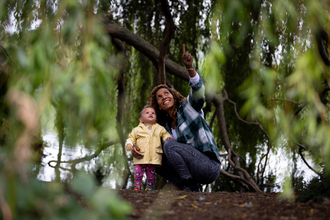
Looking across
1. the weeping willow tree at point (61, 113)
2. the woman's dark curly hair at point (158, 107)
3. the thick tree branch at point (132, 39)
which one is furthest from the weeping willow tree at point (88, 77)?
the woman's dark curly hair at point (158, 107)

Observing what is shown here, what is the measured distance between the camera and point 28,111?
0.80 meters

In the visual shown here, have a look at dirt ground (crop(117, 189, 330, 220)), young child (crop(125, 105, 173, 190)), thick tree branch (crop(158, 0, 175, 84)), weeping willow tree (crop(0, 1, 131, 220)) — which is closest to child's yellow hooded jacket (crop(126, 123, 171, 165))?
young child (crop(125, 105, 173, 190))

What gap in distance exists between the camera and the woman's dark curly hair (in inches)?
93.2

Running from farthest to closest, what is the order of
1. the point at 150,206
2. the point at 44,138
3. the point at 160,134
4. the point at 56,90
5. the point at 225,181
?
the point at 44,138, the point at 225,181, the point at 160,134, the point at 150,206, the point at 56,90

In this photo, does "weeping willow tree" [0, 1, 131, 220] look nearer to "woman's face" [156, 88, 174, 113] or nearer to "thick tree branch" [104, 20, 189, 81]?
"woman's face" [156, 88, 174, 113]

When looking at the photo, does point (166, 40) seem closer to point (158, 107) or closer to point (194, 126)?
point (158, 107)

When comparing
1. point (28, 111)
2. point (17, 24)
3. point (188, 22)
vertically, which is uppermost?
point (188, 22)

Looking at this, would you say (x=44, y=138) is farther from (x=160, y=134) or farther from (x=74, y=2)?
(x=74, y=2)

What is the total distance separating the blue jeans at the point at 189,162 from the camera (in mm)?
2145

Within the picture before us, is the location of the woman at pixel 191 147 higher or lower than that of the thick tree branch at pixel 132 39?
lower

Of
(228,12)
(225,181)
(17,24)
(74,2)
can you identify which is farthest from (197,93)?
(225,181)

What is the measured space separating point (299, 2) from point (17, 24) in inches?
70.6

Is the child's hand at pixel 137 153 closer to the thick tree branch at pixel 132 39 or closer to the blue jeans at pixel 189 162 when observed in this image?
the blue jeans at pixel 189 162

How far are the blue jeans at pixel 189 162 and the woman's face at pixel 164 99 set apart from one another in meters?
0.27
